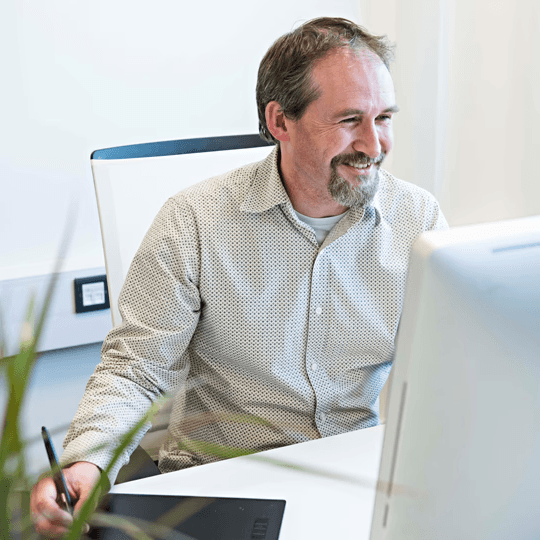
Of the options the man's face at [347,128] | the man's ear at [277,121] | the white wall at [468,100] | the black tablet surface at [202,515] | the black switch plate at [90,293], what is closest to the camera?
the black tablet surface at [202,515]

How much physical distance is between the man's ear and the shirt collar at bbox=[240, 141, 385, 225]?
0.05 meters

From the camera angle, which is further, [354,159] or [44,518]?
[354,159]

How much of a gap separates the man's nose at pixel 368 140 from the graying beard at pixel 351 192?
0.18 ft

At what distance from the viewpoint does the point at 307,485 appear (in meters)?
0.97

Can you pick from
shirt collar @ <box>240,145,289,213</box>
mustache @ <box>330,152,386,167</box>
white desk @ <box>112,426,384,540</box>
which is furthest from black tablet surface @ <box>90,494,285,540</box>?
mustache @ <box>330,152,386,167</box>

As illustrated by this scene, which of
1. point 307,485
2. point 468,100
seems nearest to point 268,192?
point 307,485

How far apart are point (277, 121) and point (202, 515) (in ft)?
2.69

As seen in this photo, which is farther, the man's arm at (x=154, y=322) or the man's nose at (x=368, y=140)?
the man's nose at (x=368, y=140)

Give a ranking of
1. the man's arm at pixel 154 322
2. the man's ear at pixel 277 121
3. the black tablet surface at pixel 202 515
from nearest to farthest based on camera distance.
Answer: the black tablet surface at pixel 202 515
the man's arm at pixel 154 322
the man's ear at pixel 277 121

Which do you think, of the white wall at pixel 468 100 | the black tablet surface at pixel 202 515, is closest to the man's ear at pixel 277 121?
the black tablet surface at pixel 202 515

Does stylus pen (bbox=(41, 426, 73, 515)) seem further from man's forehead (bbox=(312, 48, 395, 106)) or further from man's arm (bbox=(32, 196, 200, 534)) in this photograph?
man's forehead (bbox=(312, 48, 395, 106))

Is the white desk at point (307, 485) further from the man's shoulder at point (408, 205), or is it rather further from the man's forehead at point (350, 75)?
the man's forehead at point (350, 75)

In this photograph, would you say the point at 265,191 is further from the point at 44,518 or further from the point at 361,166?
the point at 44,518

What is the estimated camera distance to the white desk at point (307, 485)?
888 mm
